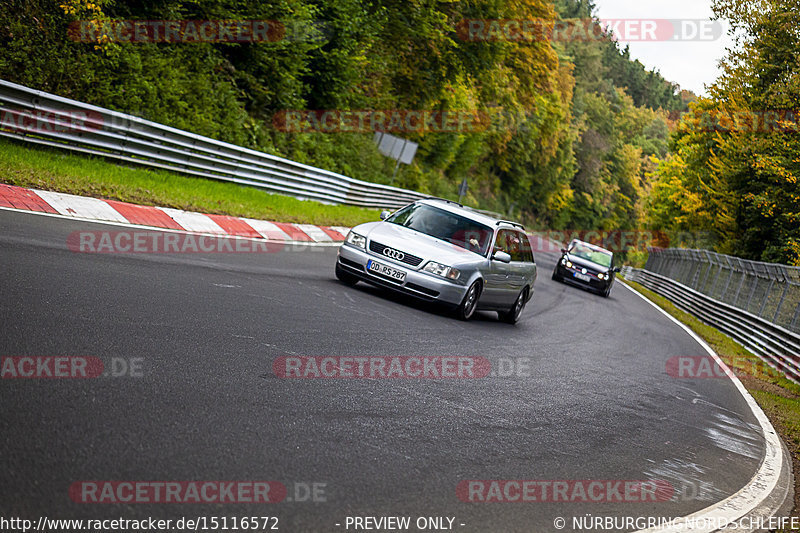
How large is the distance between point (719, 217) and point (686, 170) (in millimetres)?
8375

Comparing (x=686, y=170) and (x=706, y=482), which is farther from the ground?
(x=686, y=170)

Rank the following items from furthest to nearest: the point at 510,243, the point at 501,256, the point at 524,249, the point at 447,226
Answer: the point at 524,249
the point at 510,243
the point at 447,226
the point at 501,256

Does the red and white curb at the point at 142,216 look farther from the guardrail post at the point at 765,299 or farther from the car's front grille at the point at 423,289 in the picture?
the guardrail post at the point at 765,299

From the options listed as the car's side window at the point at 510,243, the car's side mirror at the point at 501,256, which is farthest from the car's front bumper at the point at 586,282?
the car's side mirror at the point at 501,256

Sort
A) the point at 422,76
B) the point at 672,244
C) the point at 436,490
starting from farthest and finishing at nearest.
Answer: the point at 672,244 → the point at 422,76 → the point at 436,490

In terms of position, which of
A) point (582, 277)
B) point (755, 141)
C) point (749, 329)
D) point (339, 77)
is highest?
point (755, 141)

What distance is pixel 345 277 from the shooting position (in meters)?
11.8

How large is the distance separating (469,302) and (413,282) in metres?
1.03

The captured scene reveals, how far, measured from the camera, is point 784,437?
920 cm

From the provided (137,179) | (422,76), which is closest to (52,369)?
(137,179)

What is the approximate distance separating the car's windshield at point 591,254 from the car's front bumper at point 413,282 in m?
16.6

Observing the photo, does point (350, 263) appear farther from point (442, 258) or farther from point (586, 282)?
point (586, 282)

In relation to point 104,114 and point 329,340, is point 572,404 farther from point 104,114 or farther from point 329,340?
point 104,114

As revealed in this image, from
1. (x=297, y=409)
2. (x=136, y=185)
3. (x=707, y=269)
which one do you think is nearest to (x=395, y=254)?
(x=297, y=409)
